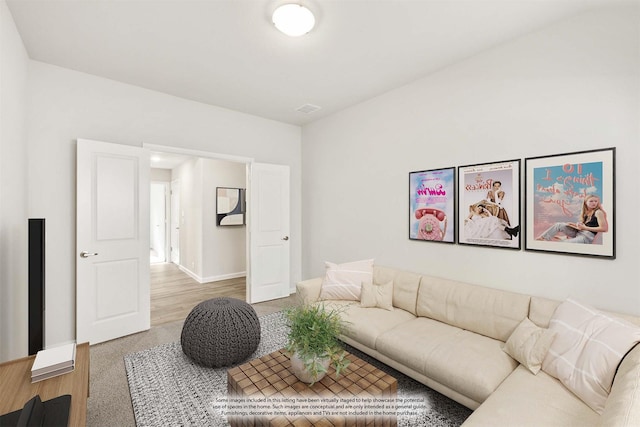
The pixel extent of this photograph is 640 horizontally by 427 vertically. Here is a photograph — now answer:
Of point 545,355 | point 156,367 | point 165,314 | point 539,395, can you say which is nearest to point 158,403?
point 156,367

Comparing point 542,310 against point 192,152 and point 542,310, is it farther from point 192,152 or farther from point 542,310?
point 192,152

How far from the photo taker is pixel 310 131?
14.9 feet

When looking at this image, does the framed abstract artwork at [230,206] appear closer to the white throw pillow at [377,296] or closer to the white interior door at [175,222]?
the white interior door at [175,222]

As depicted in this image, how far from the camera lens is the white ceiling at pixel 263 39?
2002 mm

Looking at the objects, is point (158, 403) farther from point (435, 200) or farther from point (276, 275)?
point (435, 200)

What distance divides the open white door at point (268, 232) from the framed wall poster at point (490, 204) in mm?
2531

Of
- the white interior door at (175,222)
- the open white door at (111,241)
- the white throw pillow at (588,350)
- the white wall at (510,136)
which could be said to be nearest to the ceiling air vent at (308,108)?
the white wall at (510,136)

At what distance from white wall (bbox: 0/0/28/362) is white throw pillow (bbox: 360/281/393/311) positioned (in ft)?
8.90

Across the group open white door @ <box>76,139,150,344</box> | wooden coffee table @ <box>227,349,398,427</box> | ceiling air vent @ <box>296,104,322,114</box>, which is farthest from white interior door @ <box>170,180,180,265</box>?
wooden coffee table @ <box>227,349,398,427</box>

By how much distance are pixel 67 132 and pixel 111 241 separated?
115 cm

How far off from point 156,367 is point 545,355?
283 centimetres

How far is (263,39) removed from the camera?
93.1 inches

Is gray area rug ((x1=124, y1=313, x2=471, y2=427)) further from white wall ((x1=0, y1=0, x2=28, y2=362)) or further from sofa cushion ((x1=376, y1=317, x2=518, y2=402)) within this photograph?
white wall ((x1=0, y1=0, x2=28, y2=362))

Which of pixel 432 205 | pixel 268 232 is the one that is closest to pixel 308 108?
pixel 268 232
